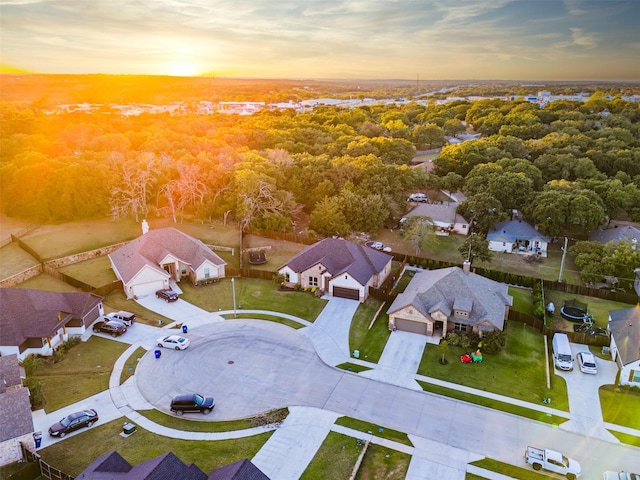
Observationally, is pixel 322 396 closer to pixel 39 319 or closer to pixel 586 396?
pixel 586 396

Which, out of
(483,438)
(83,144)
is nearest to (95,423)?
(483,438)

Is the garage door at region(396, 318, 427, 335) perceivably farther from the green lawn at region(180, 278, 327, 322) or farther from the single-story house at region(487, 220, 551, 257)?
the single-story house at region(487, 220, 551, 257)

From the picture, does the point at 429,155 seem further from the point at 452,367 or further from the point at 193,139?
the point at 452,367

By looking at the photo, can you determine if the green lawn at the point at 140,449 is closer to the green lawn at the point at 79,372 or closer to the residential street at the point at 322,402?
the residential street at the point at 322,402

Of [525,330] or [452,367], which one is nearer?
[452,367]

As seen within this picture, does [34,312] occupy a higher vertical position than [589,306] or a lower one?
higher

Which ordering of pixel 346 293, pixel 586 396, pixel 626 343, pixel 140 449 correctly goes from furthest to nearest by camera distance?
pixel 346 293, pixel 626 343, pixel 586 396, pixel 140 449

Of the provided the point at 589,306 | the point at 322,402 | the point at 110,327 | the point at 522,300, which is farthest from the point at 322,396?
the point at 589,306
